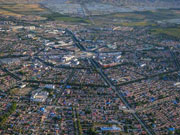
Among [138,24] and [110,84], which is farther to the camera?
[138,24]

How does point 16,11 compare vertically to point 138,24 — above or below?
above

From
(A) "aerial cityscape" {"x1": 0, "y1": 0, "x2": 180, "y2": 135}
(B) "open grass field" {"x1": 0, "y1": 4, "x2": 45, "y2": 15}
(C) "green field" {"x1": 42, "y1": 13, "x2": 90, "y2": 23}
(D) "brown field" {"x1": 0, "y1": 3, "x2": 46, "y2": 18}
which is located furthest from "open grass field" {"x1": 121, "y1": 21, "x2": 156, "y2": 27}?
(B) "open grass field" {"x1": 0, "y1": 4, "x2": 45, "y2": 15}

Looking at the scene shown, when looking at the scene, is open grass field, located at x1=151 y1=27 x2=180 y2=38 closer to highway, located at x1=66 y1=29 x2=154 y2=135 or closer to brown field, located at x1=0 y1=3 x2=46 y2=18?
highway, located at x1=66 y1=29 x2=154 y2=135

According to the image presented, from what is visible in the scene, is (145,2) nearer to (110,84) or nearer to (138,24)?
(138,24)

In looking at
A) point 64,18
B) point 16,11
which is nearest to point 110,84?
point 64,18

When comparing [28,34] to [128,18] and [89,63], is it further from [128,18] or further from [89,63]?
[128,18]

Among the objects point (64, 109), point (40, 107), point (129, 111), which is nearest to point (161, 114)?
point (129, 111)

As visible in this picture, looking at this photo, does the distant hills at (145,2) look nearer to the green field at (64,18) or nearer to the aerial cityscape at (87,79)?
the green field at (64,18)

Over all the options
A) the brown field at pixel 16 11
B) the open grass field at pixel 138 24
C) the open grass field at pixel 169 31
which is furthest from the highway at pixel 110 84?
the brown field at pixel 16 11
